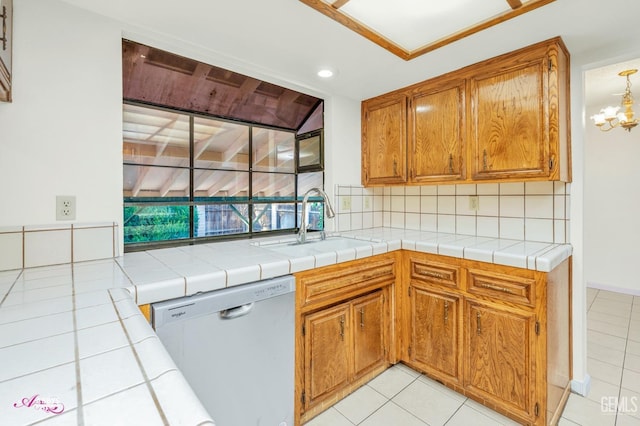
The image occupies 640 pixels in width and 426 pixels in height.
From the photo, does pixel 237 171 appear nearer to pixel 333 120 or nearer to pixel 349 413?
pixel 333 120

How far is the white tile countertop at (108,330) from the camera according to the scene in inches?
16.8

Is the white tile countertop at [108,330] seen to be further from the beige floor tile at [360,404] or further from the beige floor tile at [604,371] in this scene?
the beige floor tile at [604,371]

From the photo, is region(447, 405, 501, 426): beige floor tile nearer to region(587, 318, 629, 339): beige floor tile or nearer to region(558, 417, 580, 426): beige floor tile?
region(558, 417, 580, 426): beige floor tile

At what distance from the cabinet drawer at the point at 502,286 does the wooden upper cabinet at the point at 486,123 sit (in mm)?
574

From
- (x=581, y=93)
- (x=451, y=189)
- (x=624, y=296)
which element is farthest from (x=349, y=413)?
(x=624, y=296)

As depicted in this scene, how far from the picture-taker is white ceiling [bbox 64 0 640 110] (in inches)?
51.4

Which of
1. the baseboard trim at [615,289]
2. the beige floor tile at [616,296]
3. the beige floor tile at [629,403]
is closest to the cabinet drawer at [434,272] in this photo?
the beige floor tile at [629,403]

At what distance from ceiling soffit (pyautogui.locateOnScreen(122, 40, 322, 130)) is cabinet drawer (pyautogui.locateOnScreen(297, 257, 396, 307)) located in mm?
1333

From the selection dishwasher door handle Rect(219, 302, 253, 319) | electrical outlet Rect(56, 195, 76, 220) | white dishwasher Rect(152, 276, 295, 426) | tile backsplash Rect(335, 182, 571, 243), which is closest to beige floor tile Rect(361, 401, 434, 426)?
white dishwasher Rect(152, 276, 295, 426)

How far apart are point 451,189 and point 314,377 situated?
1628 mm

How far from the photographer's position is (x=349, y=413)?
1.61 m

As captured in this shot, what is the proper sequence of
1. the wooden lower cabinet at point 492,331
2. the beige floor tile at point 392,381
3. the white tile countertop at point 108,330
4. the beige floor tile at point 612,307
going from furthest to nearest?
1. the beige floor tile at point 612,307
2. the beige floor tile at point 392,381
3. the wooden lower cabinet at point 492,331
4. the white tile countertop at point 108,330

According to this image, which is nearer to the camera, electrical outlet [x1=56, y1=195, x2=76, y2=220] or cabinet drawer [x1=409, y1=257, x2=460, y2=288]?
electrical outlet [x1=56, y1=195, x2=76, y2=220]

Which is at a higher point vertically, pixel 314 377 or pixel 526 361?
pixel 526 361
